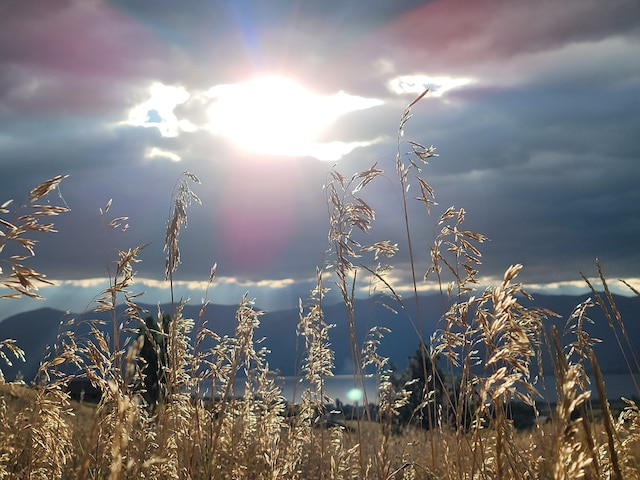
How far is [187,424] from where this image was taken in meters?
3.52

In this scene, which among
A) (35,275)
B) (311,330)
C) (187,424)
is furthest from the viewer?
(311,330)

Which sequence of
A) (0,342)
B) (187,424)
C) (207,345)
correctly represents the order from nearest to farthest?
(0,342) → (187,424) → (207,345)

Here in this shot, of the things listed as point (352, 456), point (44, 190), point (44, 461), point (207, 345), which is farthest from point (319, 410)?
point (44, 190)

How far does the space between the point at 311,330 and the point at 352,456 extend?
928 mm

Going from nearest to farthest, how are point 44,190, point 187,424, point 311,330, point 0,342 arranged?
A: point 44,190
point 0,342
point 187,424
point 311,330

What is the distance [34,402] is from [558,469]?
9.08 ft

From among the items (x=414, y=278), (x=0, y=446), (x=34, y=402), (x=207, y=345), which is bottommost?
(x=0, y=446)

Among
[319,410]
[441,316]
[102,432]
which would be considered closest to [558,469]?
[441,316]

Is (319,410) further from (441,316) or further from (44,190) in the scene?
(44,190)

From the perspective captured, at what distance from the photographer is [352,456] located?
4406mm

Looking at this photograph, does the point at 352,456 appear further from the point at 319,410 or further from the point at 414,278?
the point at 414,278

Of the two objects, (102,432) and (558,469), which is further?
(102,432)

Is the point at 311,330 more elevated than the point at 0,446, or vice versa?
the point at 311,330

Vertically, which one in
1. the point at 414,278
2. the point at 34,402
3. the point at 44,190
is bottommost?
the point at 34,402
